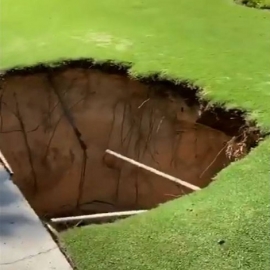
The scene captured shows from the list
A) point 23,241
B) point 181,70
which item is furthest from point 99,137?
point 23,241

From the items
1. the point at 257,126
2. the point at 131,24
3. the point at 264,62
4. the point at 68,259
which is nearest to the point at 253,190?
the point at 257,126

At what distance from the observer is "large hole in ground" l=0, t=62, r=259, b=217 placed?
5359mm

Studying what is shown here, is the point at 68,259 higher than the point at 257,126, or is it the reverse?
the point at 257,126

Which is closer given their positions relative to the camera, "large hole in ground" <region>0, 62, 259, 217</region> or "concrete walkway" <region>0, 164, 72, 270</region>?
"concrete walkway" <region>0, 164, 72, 270</region>

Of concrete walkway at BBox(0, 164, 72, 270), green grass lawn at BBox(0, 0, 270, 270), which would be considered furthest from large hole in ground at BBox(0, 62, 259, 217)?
concrete walkway at BBox(0, 164, 72, 270)

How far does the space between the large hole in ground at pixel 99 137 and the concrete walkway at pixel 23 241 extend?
5.75 ft

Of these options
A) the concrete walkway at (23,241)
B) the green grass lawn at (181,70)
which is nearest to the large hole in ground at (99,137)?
the green grass lawn at (181,70)

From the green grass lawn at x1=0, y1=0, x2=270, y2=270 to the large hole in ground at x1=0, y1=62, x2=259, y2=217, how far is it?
182mm

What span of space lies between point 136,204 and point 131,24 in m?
1.82

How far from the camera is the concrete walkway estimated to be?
135 inches

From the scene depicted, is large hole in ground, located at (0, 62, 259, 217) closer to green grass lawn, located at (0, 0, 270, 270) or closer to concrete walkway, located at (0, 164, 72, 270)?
green grass lawn, located at (0, 0, 270, 270)

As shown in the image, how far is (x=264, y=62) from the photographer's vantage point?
5660mm

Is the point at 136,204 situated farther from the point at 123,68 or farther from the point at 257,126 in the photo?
the point at 257,126

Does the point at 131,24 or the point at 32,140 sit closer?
the point at 32,140
